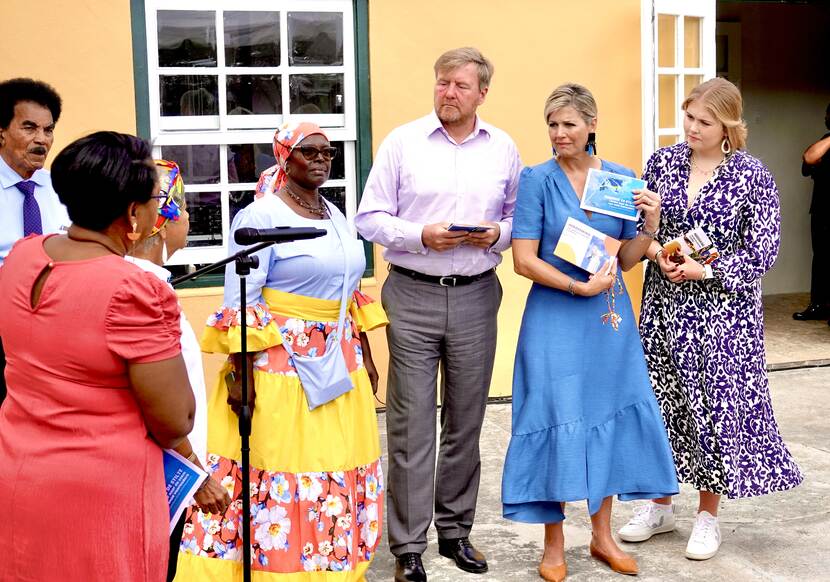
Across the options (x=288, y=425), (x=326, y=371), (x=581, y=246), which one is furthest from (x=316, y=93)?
(x=288, y=425)

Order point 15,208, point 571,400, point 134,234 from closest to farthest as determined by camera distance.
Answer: point 134,234, point 15,208, point 571,400

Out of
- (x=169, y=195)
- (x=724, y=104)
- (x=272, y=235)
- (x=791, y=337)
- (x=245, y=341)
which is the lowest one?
(x=791, y=337)

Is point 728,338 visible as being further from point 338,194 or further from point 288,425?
point 338,194

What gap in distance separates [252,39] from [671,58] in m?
3.13

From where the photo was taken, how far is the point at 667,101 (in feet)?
26.4

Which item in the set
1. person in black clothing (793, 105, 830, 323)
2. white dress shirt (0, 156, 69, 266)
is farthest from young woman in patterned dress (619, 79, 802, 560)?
person in black clothing (793, 105, 830, 323)

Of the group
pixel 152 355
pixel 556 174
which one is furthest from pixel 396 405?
pixel 152 355

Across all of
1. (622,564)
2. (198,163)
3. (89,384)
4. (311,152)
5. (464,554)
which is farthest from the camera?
(198,163)

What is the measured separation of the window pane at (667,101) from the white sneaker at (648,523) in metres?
3.82

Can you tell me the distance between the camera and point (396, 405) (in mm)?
4605

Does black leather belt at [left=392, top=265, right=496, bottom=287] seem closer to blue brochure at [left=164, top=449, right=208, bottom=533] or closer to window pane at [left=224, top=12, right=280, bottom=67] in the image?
blue brochure at [left=164, top=449, right=208, bottom=533]

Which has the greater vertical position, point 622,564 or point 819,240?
point 819,240

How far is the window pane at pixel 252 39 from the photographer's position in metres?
6.82

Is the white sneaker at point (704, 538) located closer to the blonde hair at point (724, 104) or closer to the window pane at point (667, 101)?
the blonde hair at point (724, 104)
